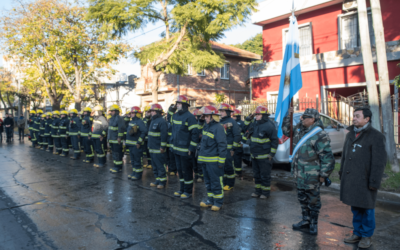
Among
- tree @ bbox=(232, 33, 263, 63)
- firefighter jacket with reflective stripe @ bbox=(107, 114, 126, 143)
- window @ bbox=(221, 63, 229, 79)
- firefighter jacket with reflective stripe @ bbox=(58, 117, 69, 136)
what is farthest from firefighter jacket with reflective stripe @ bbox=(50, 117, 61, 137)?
tree @ bbox=(232, 33, 263, 63)

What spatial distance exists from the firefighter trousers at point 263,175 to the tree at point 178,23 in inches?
373

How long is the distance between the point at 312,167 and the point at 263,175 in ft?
6.80

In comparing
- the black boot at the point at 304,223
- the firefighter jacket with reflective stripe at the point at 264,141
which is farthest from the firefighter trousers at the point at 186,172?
the black boot at the point at 304,223

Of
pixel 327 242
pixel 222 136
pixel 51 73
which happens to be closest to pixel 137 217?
pixel 222 136

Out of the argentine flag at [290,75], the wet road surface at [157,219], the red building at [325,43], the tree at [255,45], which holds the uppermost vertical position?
the tree at [255,45]

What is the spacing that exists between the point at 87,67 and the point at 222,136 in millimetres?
19629

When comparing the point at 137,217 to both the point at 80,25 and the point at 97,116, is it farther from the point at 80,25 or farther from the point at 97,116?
the point at 80,25

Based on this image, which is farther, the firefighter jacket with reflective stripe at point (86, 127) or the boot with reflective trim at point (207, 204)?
the firefighter jacket with reflective stripe at point (86, 127)

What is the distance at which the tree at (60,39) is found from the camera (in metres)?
20.3

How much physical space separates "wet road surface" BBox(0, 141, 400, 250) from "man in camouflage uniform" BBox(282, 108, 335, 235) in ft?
1.06

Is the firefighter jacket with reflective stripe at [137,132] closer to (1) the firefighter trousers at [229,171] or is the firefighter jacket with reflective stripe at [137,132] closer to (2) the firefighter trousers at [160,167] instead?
(2) the firefighter trousers at [160,167]

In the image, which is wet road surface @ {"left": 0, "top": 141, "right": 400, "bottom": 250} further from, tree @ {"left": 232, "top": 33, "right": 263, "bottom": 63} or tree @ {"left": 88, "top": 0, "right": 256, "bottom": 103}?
tree @ {"left": 232, "top": 33, "right": 263, "bottom": 63}

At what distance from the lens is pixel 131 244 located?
428 centimetres

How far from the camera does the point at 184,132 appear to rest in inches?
273
